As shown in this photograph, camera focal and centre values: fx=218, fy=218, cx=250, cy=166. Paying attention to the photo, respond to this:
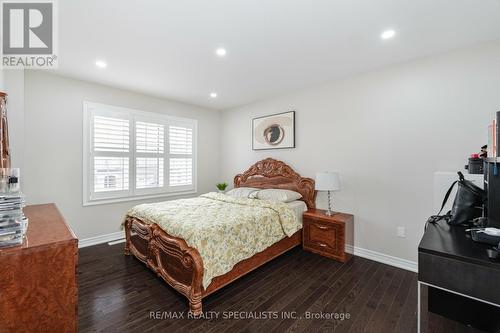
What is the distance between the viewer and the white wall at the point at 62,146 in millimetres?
3010

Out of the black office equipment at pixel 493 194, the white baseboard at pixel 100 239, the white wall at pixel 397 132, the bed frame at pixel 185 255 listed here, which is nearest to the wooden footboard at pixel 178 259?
the bed frame at pixel 185 255

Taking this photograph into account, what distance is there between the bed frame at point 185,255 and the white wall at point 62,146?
2.96ft

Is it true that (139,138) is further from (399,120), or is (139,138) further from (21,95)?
(399,120)

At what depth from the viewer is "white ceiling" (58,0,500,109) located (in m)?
1.80

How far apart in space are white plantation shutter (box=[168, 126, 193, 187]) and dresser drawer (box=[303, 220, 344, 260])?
273 cm

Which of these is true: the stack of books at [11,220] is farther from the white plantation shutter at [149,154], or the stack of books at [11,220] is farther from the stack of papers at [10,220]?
the white plantation shutter at [149,154]

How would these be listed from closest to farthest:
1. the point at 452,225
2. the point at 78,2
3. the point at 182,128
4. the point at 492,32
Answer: the point at 452,225
the point at 78,2
the point at 492,32
the point at 182,128

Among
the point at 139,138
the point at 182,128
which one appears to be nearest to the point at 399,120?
the point at 182,128

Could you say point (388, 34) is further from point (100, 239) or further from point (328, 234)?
point (100, 239)

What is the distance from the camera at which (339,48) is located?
2.43 metres

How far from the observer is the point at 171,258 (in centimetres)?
223

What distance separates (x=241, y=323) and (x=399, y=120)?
2.93m

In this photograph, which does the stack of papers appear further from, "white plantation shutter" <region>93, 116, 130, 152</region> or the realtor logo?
"white plantation shutter" <region>93, 116, 130, 152</region>

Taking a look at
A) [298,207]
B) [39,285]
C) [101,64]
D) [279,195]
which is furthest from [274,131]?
[39,285]
